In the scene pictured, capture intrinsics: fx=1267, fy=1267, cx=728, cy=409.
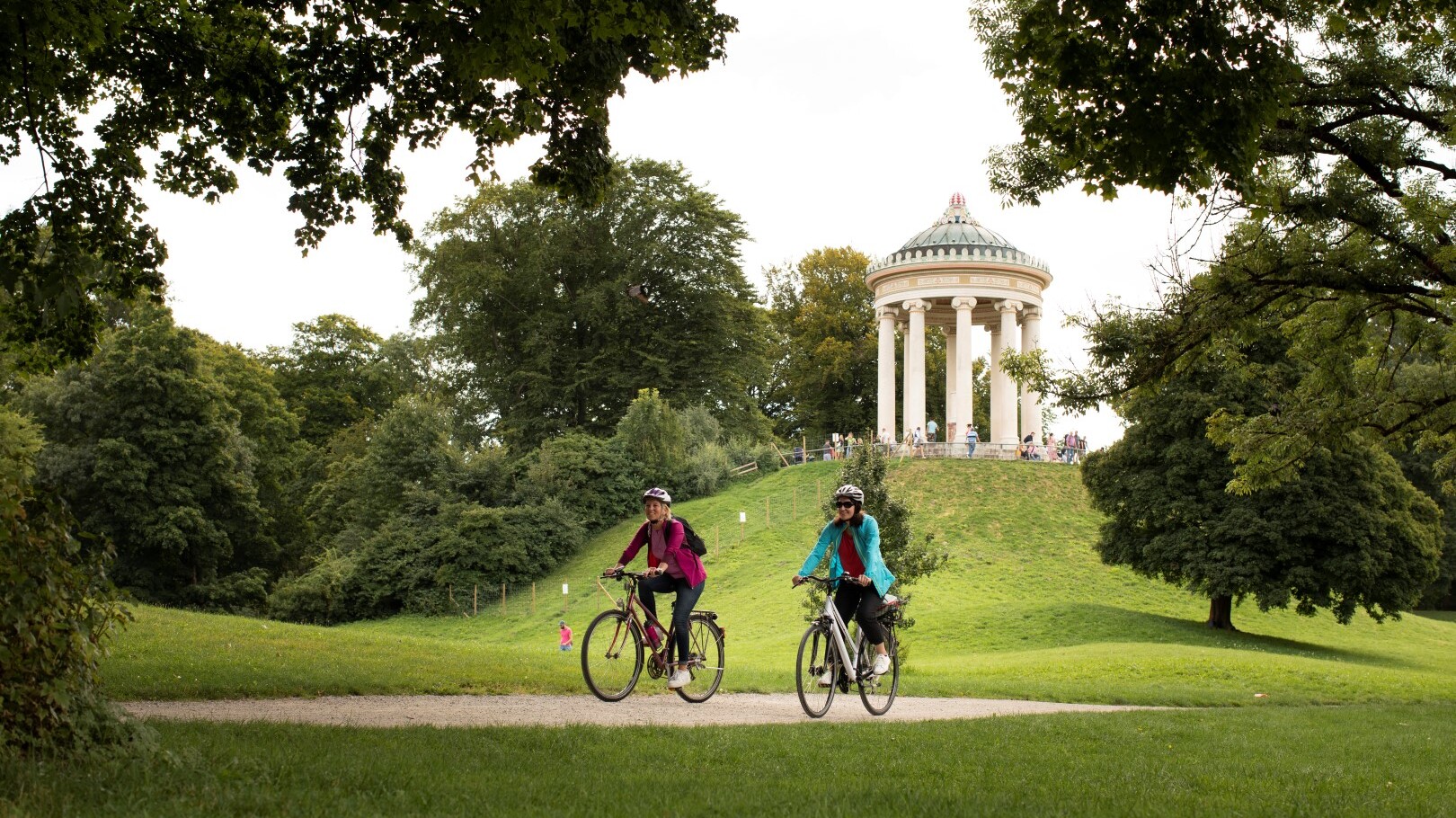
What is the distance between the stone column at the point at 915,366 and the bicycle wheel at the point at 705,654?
40.1 meters

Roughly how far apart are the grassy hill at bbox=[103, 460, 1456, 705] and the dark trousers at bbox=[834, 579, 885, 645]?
9.73 ft

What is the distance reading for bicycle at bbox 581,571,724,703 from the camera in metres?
10.8

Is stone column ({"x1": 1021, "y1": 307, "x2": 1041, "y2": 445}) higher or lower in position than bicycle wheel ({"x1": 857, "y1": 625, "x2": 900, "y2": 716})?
higher

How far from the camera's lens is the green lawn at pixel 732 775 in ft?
17.7

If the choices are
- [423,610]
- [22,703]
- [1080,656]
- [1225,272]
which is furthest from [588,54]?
[423,610]

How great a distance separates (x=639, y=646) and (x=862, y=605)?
195cm

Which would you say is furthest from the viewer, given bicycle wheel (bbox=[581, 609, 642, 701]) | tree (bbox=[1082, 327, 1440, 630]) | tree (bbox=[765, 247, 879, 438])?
tree (bbox=[765, 247, 879, 438])

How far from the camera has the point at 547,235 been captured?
5378 centimetres

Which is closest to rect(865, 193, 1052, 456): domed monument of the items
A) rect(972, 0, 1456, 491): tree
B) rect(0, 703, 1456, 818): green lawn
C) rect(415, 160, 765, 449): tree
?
rect(415, 160, 765, 449): tree

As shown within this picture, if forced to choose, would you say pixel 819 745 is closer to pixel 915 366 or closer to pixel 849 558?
pixel 849 558

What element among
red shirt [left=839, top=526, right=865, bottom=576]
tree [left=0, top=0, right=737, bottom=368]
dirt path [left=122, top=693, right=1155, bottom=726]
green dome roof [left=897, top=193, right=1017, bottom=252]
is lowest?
dirt path [left=122, top=693, right=1155, bottom=726]

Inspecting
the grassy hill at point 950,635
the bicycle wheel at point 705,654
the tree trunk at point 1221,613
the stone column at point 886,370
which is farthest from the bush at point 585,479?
the bicycle wheel at point 705,654

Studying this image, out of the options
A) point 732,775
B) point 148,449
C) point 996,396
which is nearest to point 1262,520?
point 996,396

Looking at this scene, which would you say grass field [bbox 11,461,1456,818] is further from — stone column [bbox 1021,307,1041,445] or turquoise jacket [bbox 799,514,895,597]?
stone column [bbox 1021,307,1041,445]
